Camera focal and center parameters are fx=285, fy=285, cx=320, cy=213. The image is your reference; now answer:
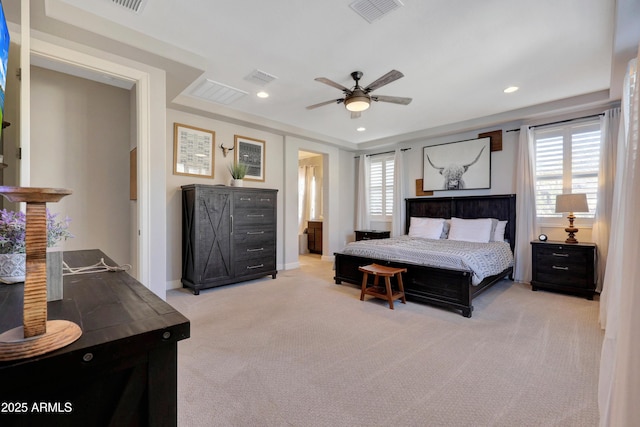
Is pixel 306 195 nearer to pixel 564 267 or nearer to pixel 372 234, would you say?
pixel 372 234

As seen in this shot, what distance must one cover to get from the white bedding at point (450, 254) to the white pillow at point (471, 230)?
200 millimetres

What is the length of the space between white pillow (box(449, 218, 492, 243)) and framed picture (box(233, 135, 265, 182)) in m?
3.50

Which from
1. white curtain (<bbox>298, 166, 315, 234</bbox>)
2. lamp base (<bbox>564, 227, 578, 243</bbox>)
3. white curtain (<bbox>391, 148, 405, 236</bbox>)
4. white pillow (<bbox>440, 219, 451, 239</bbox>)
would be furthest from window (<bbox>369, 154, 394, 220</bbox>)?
lamp base (<bbox>564, 227, 578, 243</bbox>)

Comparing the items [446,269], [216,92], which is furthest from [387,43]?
[446,269]

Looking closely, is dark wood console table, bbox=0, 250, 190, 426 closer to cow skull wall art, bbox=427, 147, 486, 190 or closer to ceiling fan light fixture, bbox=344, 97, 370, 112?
ceiling fan light fixture, bbox=344, 97, 370, 112

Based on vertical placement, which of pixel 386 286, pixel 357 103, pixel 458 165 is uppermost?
pixel 357 103

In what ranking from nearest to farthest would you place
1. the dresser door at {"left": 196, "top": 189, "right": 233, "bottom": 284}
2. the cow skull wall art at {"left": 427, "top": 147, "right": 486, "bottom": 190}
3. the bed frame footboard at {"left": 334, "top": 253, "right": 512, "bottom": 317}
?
the bed frame footboard at {"left": 334, "top": 253, "right": 512, "bottom": 317}
the dresser door at {"left": 196, "top": 189, "right": 233, "bottom": 284}
the cow skull wall art at {"left": 427, "top": 147, "right": 486, "bottom": 190}

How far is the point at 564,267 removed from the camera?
151 inches

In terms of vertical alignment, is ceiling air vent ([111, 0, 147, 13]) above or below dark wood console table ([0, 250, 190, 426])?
above

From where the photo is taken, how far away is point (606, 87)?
11.9 ft

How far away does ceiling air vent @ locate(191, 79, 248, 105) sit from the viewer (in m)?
3.58

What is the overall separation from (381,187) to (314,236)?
7.34ft

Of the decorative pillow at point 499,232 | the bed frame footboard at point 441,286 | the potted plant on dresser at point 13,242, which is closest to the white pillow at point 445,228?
the decorative pillow at point 499,232

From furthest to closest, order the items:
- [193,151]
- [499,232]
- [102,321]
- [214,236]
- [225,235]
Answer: [499,232] < [193,151] < [225,235] < [214,236] < [102,321]
